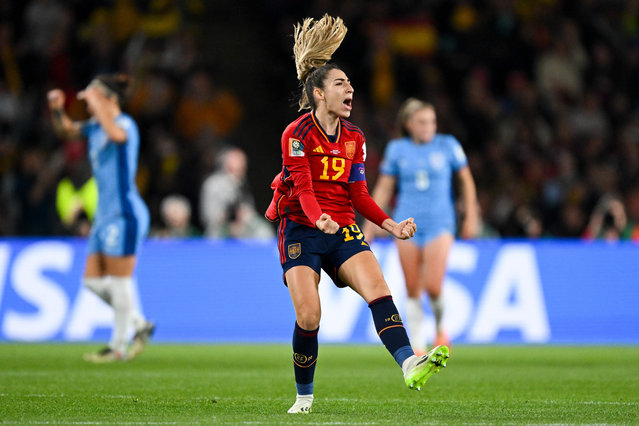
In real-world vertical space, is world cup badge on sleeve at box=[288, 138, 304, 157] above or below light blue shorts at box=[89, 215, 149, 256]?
above

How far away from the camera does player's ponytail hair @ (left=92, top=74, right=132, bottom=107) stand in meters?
10.6

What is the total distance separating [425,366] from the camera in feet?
19.8

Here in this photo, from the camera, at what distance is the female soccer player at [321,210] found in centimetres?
646

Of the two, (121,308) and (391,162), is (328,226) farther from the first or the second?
(121,308)

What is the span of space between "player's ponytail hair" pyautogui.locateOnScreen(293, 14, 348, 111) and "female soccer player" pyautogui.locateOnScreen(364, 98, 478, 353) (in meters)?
3.72

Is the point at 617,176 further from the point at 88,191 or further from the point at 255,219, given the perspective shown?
the point at 88,191

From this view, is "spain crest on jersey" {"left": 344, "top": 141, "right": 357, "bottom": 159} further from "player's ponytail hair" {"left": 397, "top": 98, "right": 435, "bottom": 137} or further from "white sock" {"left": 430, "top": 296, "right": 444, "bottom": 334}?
"white sock" {"left": 430, "top": 296, "right": 444, "bottom": 334}

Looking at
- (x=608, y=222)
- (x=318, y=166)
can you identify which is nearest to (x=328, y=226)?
(x=318, y=166)

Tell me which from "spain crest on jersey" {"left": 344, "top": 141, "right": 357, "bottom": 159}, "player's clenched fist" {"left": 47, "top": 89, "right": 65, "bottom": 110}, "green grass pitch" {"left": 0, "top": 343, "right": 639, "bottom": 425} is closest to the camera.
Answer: "green grass pitch" {"left": 0, "top": 343, "right": 639, "bottom": 425}

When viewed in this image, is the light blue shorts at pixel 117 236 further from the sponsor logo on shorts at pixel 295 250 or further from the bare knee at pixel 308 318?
the bare knee at pixel 308 318

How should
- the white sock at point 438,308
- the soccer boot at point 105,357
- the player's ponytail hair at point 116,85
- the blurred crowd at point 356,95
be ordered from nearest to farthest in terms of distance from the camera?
1. the soccer boot at point 105,357
2. the player's ponytail hair at point 116,85
3. the white sock at point 438,308
4. the blurred crowd at point 356,95

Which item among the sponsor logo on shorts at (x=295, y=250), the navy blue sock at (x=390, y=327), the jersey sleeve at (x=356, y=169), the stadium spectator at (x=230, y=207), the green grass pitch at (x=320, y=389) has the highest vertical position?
the stadium spectator at (x=230, y=207)

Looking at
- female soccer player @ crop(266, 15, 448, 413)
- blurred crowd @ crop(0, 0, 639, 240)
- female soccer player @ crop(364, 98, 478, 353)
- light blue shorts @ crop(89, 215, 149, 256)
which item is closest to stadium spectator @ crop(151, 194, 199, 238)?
blurred crowd @ crop(0, 0, 639, 240)

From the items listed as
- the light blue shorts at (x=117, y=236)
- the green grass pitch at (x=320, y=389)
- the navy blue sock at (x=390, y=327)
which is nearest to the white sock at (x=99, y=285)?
the light blue shorts at (x=117, y=236)
